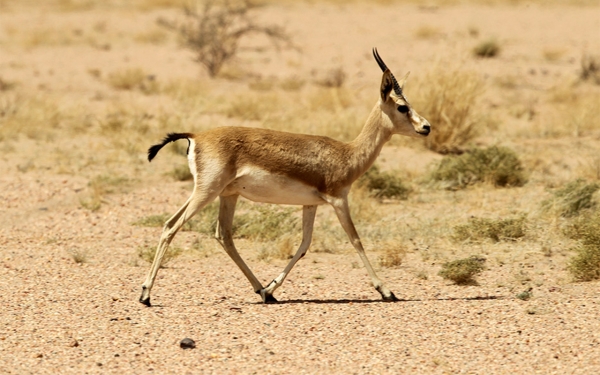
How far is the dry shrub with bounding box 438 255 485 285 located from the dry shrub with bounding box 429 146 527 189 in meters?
4.16

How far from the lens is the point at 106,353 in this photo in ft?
22.8

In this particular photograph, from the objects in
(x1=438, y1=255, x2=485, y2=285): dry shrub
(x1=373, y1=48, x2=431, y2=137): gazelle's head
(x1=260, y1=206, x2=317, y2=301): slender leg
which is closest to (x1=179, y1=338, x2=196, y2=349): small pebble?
(x1=260, y1=206, x2=317, y2=301): slender leg

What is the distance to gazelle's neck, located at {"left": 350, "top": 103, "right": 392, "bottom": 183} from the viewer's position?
8.62 meters

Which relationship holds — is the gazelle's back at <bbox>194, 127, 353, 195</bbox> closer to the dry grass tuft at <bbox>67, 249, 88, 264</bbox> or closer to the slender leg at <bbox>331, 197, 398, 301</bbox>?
the slender leg at <bbox>331, 197, 398, 301</bbox>

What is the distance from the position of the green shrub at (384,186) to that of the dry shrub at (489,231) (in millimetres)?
2193

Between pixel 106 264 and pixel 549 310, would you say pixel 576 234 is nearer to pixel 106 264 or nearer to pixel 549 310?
pixel 549 310

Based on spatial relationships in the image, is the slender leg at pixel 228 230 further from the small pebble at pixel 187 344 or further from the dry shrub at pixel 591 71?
the dry shrub at pixel 591 71

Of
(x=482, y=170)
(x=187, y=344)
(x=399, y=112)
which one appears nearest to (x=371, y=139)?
(x=399, y=112)

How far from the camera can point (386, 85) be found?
8.48 metres

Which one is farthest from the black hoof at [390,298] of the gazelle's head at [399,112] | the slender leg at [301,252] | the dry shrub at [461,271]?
the gazelle's head at [399,112]

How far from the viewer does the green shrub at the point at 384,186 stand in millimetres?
12992

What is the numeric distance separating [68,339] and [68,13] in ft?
95.3

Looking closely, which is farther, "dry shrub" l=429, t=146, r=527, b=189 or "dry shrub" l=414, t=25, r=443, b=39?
"dry shrub" l=414, t=25, r=443, b=39

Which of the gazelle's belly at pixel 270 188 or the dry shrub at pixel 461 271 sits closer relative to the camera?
the gazelle's belly at pixel 270 188
